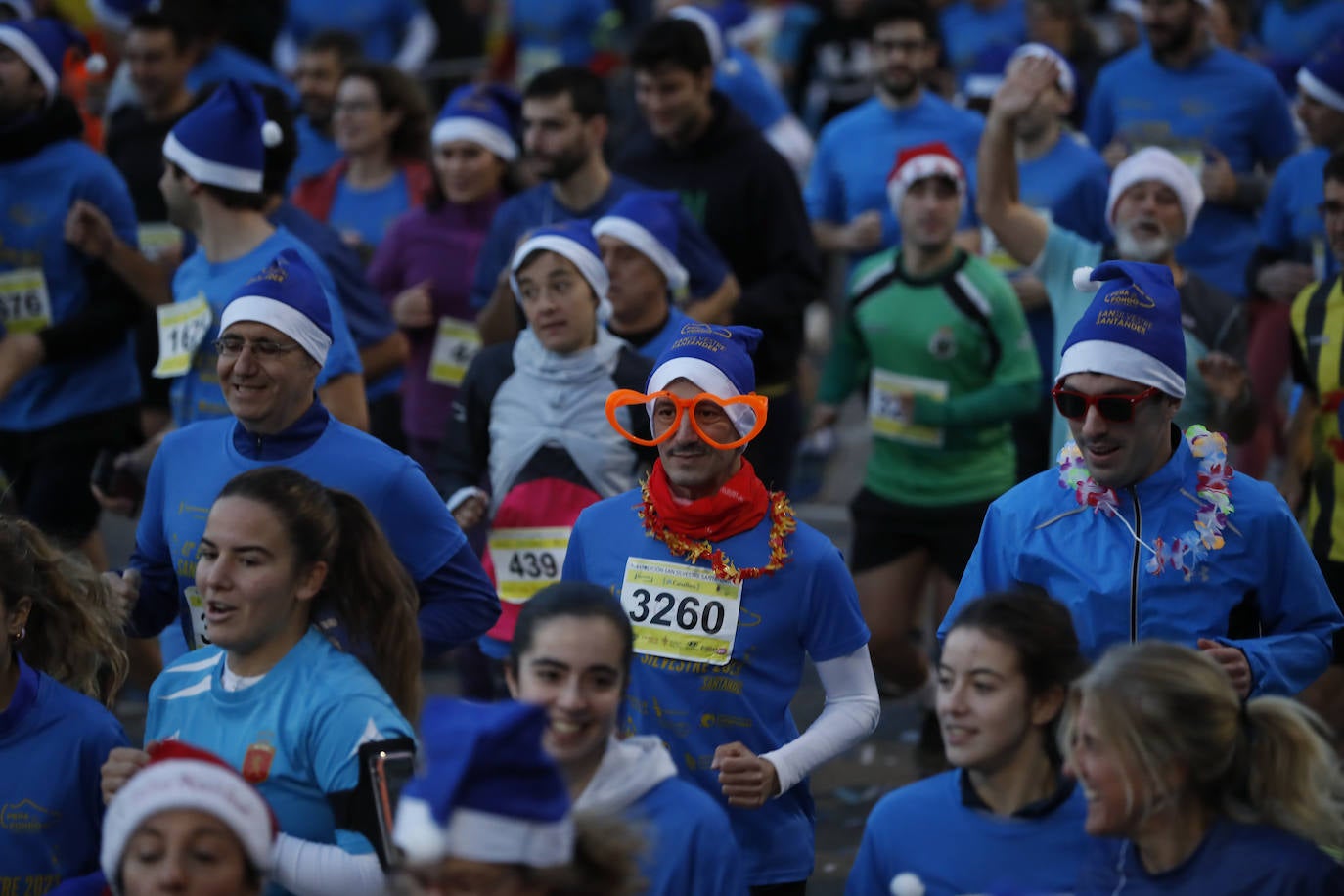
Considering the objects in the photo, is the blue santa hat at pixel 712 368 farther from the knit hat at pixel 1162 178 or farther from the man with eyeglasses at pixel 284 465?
the knit hat at pixel 1162 178

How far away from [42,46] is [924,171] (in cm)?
340

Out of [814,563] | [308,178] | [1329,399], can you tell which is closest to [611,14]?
[308,178]

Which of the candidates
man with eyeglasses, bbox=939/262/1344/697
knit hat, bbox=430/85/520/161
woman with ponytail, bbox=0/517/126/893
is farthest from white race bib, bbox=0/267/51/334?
man with eyeglasses, bbox=939/262/1344/697

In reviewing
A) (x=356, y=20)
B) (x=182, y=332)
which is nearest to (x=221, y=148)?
(x=182, y=332)

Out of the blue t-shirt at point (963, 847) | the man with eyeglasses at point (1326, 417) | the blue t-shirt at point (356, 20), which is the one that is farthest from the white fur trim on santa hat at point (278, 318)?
the blue t-shirt at point (356, 20)

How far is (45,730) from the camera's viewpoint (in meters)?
4.22

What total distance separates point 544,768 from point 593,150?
4.79m

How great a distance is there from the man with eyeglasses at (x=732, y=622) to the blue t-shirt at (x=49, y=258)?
325cm

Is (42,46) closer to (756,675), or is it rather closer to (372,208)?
(372,208)

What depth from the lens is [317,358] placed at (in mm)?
5039

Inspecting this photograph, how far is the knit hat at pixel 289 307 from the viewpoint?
4.95 meters

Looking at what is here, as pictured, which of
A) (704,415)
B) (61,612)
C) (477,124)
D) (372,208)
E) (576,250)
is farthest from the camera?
(372,208)

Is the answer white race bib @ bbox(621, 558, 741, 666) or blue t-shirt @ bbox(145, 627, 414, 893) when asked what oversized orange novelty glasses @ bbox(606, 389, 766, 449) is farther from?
blue t-shirt @ bbox(145, 627, 414, 893)

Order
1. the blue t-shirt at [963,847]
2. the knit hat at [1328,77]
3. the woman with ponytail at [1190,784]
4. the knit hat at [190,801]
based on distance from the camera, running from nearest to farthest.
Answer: the knit hat at [190,801] → the woman with ponytail at [1190,784] → the blue t-shirt at [963,847] → the knit hat at [1328,77]
